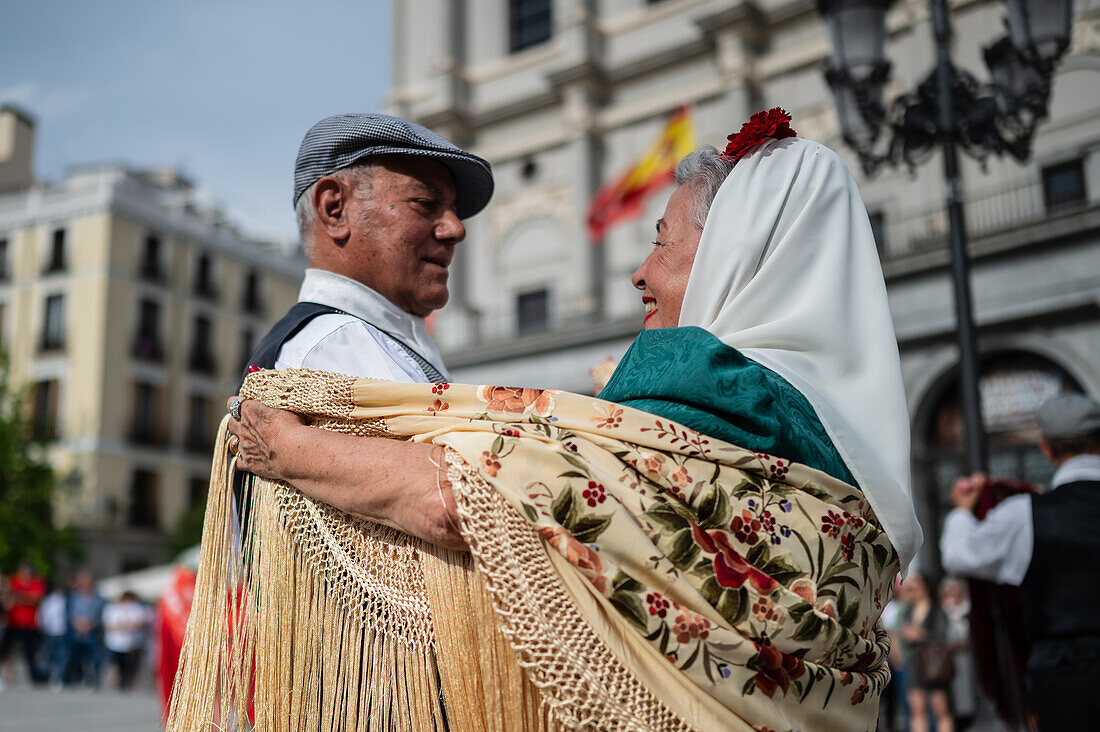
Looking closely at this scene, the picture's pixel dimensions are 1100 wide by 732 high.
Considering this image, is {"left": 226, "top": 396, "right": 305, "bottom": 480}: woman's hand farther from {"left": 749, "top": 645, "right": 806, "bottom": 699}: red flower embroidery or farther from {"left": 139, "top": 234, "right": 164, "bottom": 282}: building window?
{"left": 139, "top": 234, "right": 164, "bottom": 282}: building window

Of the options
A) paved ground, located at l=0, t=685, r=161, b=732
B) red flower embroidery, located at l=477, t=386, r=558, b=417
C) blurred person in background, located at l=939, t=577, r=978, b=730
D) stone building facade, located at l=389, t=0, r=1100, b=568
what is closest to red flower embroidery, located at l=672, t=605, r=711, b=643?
red flower embroidery, located at l=477, t=386, r=558, b=417

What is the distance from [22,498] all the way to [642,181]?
20282 millimetres

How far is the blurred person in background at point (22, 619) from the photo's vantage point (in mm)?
14445

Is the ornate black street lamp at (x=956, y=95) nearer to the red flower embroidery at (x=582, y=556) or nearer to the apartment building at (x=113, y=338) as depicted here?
the red flower embroidery at (x=582, y=556)

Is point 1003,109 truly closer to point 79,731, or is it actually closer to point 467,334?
point 79,731

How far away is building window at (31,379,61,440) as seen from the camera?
3138 cm

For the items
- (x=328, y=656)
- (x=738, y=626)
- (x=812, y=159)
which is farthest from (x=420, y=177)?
(x=738, y=626)

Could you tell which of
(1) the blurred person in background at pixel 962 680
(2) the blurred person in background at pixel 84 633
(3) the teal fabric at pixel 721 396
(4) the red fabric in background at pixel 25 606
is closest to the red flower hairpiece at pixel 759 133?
(3) the teal fabric at pixel 721 396

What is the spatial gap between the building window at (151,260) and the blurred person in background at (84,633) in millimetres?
19504

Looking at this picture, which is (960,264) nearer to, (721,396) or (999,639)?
(999,639)

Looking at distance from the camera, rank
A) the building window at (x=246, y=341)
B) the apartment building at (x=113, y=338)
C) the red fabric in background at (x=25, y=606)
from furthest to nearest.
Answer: the building window at (x=246, y=341) < the apartment building at (x=113, y=338) < the red fabric in background at (x=25, y=606)

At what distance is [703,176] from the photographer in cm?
174

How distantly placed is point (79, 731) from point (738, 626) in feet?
29.2

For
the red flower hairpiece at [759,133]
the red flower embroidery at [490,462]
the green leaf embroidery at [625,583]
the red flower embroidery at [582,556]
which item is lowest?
the green leaf embroidery at [625,583]
